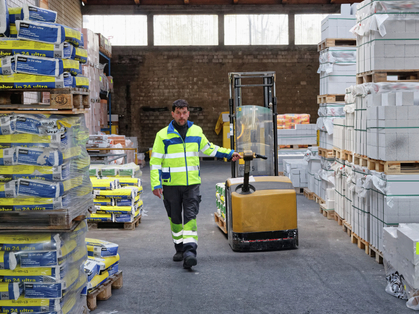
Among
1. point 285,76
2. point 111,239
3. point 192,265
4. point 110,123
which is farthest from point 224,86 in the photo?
point 192,265

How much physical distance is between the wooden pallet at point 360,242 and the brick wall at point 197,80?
1382 centimetres

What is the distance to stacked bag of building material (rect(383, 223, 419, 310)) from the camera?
167 inches

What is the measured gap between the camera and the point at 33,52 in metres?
3.87

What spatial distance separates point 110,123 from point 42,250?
14843 mm

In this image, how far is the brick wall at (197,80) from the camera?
65.6 ft

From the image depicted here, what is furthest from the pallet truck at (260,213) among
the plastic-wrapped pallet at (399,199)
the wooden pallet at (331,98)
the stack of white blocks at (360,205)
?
the wooden pallet at (331,98)

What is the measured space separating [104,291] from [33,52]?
7.67ft

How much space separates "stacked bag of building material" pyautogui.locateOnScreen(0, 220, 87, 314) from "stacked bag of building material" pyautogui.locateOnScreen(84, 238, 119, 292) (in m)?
0.66

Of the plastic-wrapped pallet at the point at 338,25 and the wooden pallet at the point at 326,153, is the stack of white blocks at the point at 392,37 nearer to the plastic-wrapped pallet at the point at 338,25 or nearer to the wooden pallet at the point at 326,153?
the plastic-wrapped pallet at the point at 338,25

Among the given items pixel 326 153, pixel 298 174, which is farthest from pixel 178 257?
pixel 298 174

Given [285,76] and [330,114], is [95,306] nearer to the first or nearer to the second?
[330,114]

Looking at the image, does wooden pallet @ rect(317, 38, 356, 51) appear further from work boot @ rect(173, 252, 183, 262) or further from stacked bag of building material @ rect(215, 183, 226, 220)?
work boot @ rect(173, 252, 183, 262)

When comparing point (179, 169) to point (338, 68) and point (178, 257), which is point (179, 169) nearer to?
point (178, 257)

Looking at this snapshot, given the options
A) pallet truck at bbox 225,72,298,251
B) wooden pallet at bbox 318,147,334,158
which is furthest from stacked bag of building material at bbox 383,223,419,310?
wooden pallet at bbox 318,147,334,158
